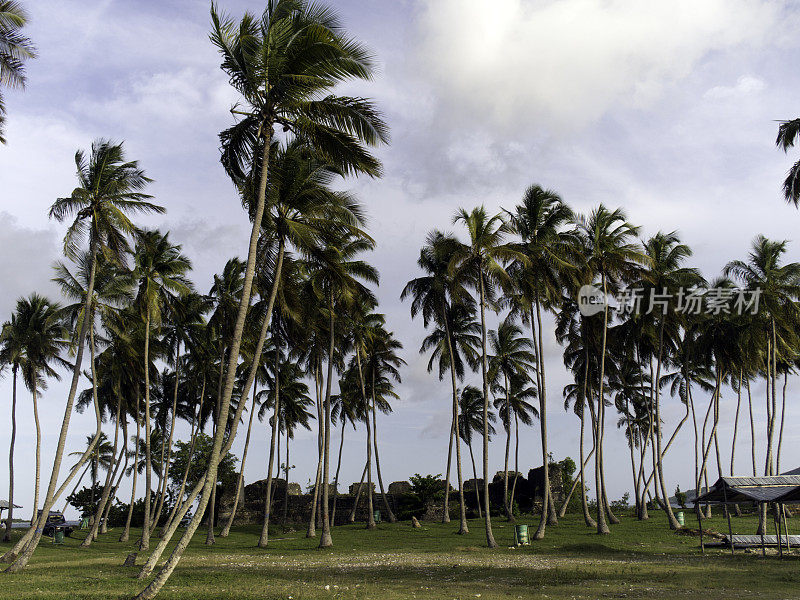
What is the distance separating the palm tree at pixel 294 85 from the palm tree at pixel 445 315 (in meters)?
13.3

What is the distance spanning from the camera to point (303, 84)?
40.7ft

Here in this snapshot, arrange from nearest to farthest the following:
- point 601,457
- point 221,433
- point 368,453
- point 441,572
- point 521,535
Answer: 1. point 221,433
2. point 441,572
3. point 521,535
4. point 601,457
5. point 368,453

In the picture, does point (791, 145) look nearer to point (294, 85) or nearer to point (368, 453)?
point (294, 85)

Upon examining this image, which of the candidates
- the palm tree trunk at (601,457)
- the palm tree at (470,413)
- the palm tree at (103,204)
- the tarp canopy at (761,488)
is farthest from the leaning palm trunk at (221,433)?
the palm tree at (470,413)

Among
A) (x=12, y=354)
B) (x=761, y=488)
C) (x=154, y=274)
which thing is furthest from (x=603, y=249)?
(x=12, y=354)

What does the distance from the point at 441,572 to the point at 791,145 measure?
1541cm

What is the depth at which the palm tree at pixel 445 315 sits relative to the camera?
29094 mm

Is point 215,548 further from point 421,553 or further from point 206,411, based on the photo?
point 206,411

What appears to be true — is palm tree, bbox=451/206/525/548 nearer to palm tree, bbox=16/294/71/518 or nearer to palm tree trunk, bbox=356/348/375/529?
palm tree trunk, bbox=356/348/375/529

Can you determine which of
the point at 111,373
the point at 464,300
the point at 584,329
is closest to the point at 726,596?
the point at 584,329

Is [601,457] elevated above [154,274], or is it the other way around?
[154,274]

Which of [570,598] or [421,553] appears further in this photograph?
[421,553]

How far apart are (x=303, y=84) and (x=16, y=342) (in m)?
22.4

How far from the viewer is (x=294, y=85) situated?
12.4 meters
